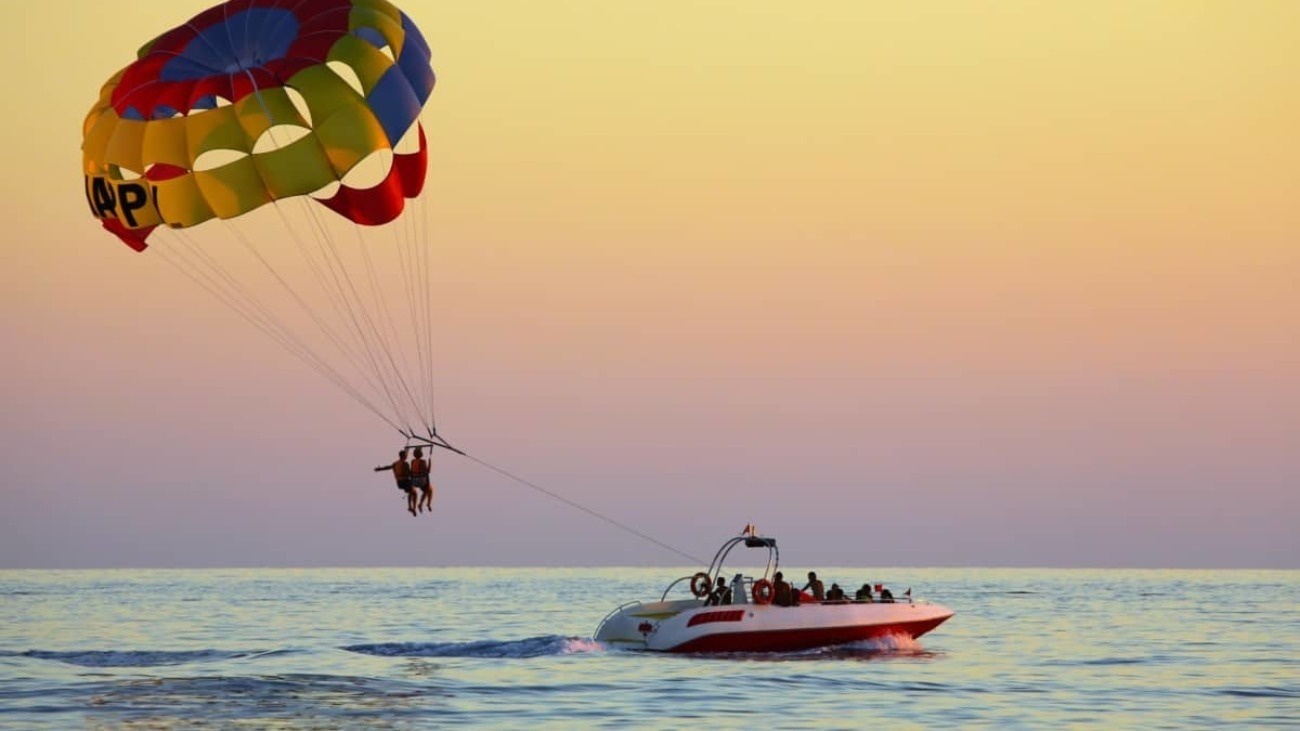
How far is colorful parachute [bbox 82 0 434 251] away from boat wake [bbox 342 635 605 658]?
14.0 meters

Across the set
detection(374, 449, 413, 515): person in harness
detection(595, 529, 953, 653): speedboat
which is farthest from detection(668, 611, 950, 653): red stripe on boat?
Answer: detection(374, 449, 413, 515): person in harness

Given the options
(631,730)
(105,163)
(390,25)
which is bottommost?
(631,730)

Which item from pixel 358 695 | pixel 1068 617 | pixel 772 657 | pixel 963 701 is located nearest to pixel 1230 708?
pixel 963 701

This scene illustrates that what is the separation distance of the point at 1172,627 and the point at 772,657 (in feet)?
88.5

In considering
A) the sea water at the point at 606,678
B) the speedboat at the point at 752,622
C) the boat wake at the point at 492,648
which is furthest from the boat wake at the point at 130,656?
the speedboat at the point at 752,622

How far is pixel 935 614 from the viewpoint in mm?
44000

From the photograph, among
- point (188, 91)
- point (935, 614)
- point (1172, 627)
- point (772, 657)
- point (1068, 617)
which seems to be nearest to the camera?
point (188, 91)

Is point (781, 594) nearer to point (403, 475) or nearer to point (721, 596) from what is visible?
point (721, 596)

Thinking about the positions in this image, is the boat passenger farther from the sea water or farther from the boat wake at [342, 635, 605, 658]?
the boat wake at [342, 635, 605, 658]

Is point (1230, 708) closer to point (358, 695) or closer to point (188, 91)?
point (358, 695)

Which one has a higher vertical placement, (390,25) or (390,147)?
(390,25)

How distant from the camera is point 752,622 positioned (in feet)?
133

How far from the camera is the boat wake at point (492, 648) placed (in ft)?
145

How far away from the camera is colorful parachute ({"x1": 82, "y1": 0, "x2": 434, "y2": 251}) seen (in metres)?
33.1
